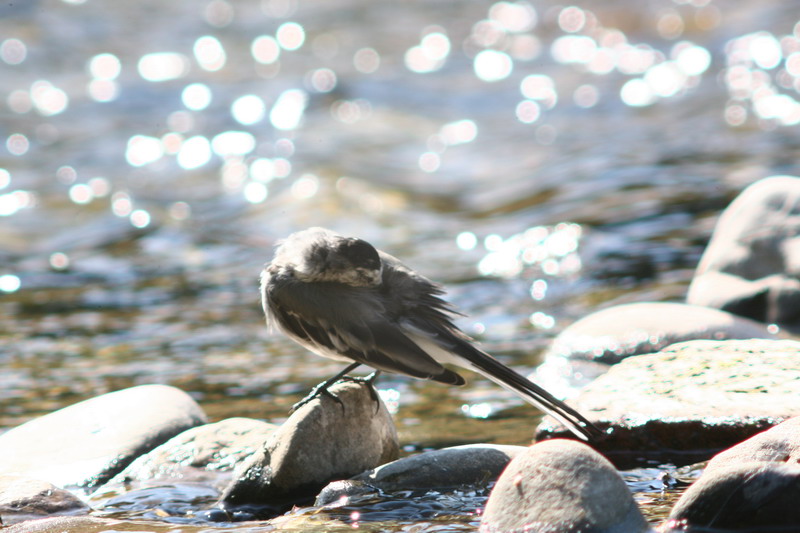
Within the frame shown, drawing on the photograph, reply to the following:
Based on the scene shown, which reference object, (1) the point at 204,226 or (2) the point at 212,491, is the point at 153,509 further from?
(1) the point at 204,226

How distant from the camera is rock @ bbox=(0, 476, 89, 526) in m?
4.39

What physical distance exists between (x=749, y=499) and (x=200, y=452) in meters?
2.67

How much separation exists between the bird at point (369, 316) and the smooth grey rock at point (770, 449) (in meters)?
0.70

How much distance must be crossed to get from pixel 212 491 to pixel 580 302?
4.44 meters

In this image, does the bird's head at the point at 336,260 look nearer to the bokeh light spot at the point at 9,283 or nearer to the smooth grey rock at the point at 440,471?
the smooth grey rock at the point at 440,471

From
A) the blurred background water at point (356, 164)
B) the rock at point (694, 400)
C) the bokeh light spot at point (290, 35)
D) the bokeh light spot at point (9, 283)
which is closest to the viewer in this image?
the rock at point (694, 400)

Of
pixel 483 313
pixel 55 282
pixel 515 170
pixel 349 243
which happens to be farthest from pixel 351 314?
pixel 515 170

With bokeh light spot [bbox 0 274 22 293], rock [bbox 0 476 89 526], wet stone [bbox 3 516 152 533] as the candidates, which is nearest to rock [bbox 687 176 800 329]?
wet stone [bbox 3 516 152 533]

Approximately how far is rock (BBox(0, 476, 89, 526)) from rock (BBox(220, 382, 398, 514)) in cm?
66

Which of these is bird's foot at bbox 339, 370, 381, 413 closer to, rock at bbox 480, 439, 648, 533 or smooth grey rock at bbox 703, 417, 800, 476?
rock at bbox 480, 439, 648, 533

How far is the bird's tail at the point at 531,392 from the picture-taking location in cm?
452

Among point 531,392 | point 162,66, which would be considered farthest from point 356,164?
point 531,392

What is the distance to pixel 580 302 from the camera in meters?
8.55

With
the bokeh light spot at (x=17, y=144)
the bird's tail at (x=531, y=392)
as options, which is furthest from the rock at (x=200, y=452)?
the bokeh light spot at (x=17, y=144)
